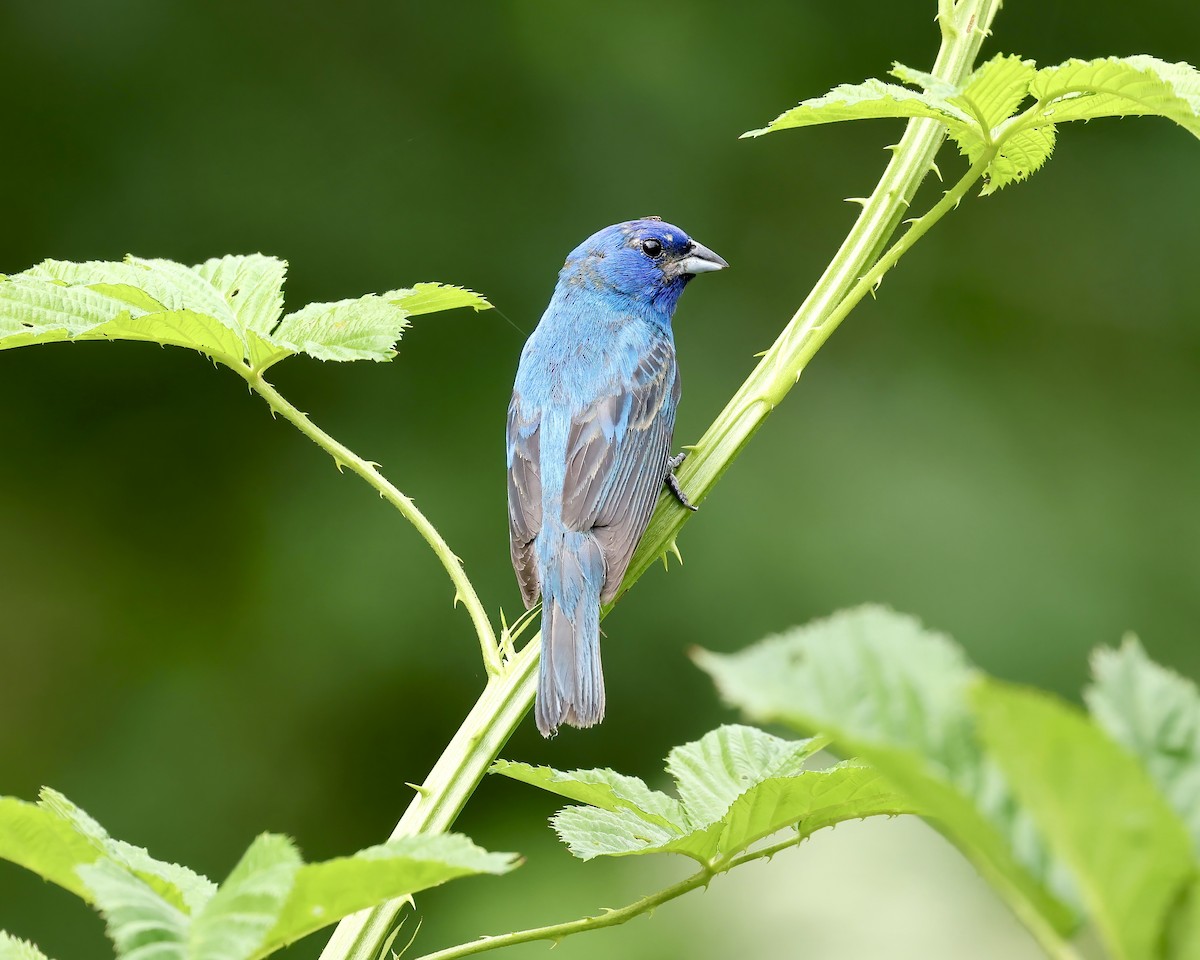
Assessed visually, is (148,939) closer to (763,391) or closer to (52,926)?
(763,391)

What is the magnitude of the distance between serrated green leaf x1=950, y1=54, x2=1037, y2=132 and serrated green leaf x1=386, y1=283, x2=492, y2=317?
2.17 ft

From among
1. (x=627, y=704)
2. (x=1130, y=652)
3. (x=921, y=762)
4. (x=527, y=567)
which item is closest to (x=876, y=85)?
(x=1130, y=652)

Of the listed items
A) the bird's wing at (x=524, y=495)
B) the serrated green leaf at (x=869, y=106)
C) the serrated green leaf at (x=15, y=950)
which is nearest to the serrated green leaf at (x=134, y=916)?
the serrated green leaf at (x=15, y=950)

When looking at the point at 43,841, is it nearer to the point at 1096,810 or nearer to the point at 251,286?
the point at 1096,810

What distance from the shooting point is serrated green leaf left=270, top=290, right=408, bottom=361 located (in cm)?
176

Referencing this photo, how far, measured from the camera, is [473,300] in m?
1.90

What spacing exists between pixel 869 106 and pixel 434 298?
65 centimetres

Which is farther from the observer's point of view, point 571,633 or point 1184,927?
point 571,633

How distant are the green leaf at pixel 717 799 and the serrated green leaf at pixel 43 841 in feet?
1.77

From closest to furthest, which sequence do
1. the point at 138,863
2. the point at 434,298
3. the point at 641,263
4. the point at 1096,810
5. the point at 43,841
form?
the point at 1096,810
the point at 43,841
the point at 138,863
the point at 434,298
the point at 641,263

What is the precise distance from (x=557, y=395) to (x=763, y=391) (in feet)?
4.46

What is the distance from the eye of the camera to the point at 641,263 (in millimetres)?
3535

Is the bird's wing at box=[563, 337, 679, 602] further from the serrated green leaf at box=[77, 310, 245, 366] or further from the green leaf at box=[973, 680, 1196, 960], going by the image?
the green leaf at box=[973, 680, 1196, 960]

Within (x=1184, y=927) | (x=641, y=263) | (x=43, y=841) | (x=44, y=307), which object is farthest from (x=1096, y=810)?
(x=641, y=263)
